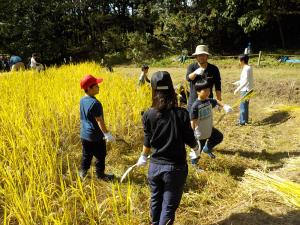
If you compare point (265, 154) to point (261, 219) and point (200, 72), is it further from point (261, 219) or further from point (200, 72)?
point (261, 219)

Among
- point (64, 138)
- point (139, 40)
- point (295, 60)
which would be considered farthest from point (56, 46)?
point (64, 138)

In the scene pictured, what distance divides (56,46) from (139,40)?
4.07 meters

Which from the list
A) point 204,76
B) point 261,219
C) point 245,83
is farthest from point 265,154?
point 261,219

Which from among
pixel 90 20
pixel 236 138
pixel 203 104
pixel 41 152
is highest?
pixel 90 20

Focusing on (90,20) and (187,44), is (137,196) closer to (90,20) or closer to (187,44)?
(187,44)

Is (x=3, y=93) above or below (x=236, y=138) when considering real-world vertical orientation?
above

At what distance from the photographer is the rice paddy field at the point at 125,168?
2.50 m

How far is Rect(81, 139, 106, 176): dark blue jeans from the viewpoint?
3.24 m

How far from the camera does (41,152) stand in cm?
291

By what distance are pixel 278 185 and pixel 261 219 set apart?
0.32m

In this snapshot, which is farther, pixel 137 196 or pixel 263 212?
pixel 137 196

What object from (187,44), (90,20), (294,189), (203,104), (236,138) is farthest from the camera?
(90,20)

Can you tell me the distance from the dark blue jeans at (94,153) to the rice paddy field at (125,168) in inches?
4.4

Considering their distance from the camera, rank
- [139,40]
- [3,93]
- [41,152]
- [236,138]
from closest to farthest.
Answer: [41,152]
[236,138]
[3,93]
[139,40]
